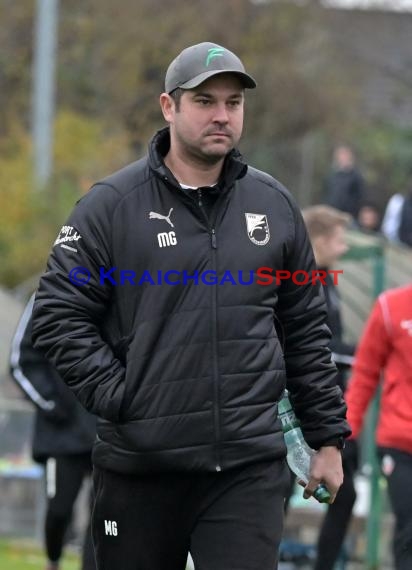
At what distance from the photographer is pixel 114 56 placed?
27.2 m

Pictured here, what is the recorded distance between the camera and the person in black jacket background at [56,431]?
805 cm

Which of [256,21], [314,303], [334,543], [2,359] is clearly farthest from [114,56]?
[314,303]

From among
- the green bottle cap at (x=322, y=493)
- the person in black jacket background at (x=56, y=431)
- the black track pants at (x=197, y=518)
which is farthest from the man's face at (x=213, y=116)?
the person in black jacket background at (x=56, y=431)

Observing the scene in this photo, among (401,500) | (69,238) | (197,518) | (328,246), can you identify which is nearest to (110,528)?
(197,518)

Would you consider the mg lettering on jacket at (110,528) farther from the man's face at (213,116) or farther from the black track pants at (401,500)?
the black track pants at (401,500)

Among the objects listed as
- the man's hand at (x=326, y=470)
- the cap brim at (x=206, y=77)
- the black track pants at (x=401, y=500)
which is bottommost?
the black track pants at (x=401, y=500)

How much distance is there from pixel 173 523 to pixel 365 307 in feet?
18.5

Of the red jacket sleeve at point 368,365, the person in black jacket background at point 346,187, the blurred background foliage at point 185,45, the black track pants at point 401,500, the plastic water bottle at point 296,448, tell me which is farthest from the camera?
the blurred background foliage at point 185,45

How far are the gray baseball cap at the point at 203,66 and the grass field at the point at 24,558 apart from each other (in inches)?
209

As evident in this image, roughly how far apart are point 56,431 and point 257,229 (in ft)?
11.3

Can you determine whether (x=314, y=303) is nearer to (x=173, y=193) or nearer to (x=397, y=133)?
(x=173, y=193)

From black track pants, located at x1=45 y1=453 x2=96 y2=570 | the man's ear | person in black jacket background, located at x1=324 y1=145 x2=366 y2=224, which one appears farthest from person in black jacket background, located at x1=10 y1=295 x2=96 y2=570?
person in black jacket background, located at x1=324 y1=145 x2=366 y2=224

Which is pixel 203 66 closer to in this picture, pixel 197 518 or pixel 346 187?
pixel 197 518

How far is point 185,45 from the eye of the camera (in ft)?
89.8
